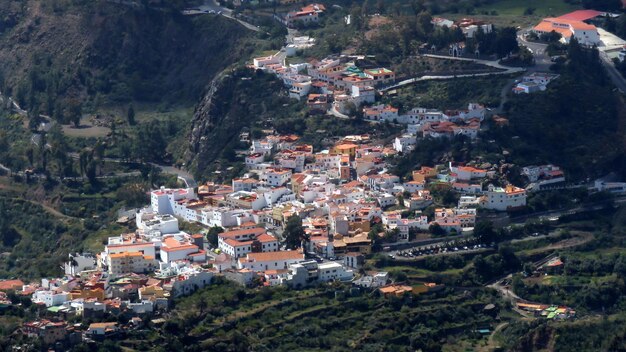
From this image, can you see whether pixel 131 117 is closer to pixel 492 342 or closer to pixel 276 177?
pixel 276 177

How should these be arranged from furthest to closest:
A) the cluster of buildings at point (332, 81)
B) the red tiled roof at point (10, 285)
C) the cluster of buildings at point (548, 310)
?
the cluster of buildings at point (332, 81)
the red tiled roof at point (10, 285)
the cluster of buildings at point (548, 310)

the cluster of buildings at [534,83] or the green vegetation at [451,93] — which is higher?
the cluster of buildings at [534,83]

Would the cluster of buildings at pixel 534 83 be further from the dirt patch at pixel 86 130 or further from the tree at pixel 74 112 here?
the tree at pixel 74 112

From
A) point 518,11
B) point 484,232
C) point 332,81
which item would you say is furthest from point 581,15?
point 484,232

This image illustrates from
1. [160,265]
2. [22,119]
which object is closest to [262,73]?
[22,119]

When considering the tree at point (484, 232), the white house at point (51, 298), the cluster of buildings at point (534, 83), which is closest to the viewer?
the white house at point (51, 298)

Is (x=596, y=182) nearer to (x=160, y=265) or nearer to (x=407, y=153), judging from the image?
(x=407, y=153)

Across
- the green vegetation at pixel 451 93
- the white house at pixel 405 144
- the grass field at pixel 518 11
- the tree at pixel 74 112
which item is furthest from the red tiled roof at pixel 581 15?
the tree at pixel 74 112

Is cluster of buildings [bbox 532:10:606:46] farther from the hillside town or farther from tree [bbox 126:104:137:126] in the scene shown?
tree [bbox 126:104:137:126]
